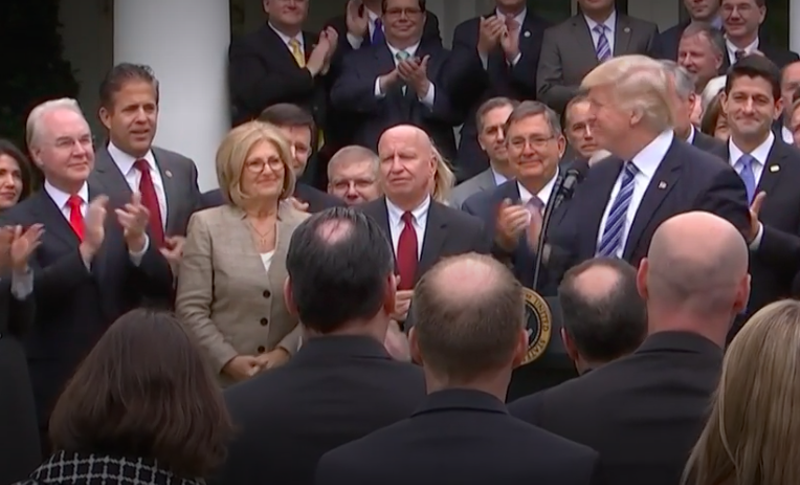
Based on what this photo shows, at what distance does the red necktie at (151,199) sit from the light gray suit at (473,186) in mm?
1545

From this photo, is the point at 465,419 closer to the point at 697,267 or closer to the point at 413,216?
the point at 697,267

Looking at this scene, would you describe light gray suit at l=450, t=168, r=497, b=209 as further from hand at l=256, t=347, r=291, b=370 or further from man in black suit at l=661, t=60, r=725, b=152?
hand at l=256, t=347, r=291, b=370

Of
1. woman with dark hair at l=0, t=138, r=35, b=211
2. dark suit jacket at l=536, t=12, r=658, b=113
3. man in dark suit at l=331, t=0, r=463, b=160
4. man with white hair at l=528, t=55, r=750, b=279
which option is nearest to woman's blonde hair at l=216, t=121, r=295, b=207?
woman with dark hair at l=0, t=138, r=35, b=211

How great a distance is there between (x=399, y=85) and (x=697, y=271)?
15.7ft

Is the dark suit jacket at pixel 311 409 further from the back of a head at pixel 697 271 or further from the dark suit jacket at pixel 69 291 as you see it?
the dark suit jacket at pixel 69 291

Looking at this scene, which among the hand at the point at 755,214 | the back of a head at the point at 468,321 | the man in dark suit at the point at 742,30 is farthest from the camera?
the man in dark suit at the point at 742,30

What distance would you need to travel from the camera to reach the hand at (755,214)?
603cm

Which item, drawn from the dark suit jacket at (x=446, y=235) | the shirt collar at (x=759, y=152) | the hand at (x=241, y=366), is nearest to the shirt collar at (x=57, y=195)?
the hand at (x=241, y=366)

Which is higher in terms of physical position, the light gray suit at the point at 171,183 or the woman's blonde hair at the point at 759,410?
the woman's blonde hair at the point at 759,410

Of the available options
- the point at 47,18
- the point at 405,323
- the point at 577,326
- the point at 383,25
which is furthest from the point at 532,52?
the point at 577,326

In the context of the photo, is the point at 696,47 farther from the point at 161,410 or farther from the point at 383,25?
the point at 161,410

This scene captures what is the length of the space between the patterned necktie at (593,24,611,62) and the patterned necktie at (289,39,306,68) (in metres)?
1.67

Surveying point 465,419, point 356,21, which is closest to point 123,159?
point 356,21

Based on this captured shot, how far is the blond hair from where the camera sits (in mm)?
5711
